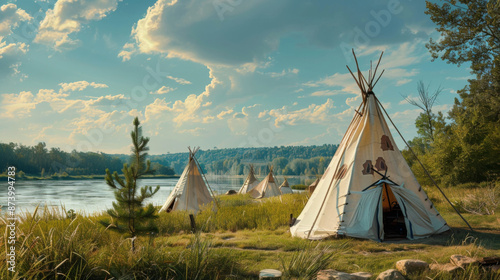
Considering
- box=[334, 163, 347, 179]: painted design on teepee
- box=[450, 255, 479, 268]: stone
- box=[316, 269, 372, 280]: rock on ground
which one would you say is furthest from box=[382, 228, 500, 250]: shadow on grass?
box=[316, 269, 372, 280]: rock on ground

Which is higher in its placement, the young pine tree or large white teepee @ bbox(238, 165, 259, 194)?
the young pine tree

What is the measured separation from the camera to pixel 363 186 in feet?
29.5

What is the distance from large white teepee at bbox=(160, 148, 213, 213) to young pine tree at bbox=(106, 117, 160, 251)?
318 inches

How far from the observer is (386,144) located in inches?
377

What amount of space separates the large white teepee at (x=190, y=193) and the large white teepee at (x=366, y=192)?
6.75 m

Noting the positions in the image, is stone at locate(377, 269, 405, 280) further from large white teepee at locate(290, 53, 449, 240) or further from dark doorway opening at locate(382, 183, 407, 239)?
dark doorway opening at locate(382, 183, 407, 239)

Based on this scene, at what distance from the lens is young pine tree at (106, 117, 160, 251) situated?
21.0ft

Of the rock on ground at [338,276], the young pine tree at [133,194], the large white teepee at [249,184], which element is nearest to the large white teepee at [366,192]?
the rock on ground at [338,276]

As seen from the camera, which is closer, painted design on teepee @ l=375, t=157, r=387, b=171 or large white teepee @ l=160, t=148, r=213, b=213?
painted design on teepee @ l=375, t=157, r=387, b=171

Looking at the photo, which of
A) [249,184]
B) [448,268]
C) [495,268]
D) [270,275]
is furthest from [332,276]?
[249,184]

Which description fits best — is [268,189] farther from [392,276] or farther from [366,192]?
[392,276]

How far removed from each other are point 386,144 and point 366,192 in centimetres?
173

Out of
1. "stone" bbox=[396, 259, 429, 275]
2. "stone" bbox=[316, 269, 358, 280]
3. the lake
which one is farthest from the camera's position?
the lake

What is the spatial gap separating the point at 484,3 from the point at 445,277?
19866 millimetres
